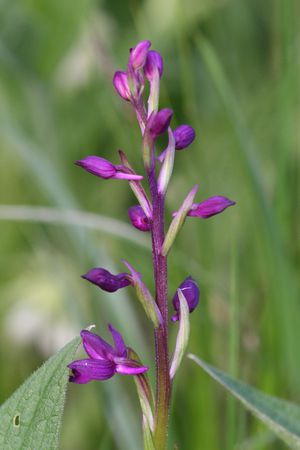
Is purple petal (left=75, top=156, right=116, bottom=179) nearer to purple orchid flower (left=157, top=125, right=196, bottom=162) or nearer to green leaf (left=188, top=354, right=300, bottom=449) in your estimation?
purple orchid flower (left=157, top=125, right=196, bottom=162)

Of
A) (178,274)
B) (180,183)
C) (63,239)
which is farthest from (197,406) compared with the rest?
(180,183)

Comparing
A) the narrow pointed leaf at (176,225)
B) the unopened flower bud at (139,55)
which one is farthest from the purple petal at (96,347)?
the unopened flower bud at (139,55)

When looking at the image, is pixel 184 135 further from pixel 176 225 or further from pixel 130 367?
pixel 130 367

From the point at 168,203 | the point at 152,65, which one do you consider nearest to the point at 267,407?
the point at 152,65

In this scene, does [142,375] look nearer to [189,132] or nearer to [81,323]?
[189,132]

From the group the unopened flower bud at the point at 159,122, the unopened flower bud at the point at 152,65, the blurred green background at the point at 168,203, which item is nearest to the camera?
the unopened flower bud at the point at 159,122

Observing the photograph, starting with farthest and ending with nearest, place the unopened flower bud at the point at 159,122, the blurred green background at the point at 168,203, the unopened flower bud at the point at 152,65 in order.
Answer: the blurred green background at the point at 168,203
the unopened flower bud at the point at 152,65
the unopened flower bud at the point at 159,122

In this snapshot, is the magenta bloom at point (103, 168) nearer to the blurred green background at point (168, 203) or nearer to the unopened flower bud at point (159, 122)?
the unopened flower bud at point (159, 122)

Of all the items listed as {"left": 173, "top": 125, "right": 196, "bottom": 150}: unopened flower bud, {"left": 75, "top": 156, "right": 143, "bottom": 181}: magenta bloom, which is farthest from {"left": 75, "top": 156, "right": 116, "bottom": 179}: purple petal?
{"left": 173, "top": 125, "right": 196, "bottom": 150}: unopened flower bud
